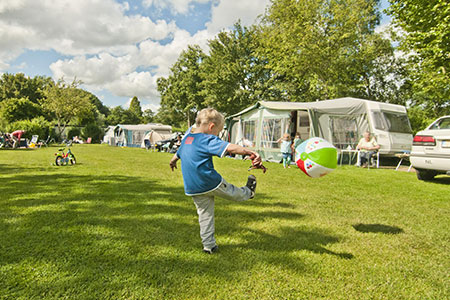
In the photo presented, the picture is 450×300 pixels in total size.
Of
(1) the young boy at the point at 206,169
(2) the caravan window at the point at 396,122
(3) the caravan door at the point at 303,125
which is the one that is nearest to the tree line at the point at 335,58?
(2) the caravan window at the point at 396,122

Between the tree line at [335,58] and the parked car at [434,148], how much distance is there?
255 inches

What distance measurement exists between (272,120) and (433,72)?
878cm

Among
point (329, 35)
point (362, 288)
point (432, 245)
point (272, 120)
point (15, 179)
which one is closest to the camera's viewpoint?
point (362, 288)

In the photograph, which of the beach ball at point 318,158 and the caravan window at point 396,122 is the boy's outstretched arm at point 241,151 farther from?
the caravan window at point 396,122

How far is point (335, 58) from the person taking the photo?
21.4 metres

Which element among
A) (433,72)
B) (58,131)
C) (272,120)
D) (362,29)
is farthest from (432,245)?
(58,131)

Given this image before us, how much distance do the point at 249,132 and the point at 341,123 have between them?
Result: 16.1 feet

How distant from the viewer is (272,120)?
552 inches

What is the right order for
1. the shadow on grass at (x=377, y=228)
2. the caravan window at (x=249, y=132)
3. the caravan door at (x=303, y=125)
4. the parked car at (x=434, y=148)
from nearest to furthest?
the shadow on grass at (x=377, y=228) → the parked car at (x=434, y=148) → the caravan door at (x=303, y=125) → the caravan window at (x=249, y=132)

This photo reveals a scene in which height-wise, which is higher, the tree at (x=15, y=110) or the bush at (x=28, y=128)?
the tree at (x=15, y=110)

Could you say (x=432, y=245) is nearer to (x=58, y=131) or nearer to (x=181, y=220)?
(x=181, y=220)

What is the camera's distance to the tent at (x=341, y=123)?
12.7m

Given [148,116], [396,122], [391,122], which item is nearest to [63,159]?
[391,122]

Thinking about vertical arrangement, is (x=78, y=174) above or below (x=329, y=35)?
below
